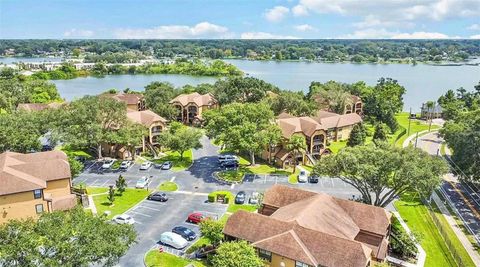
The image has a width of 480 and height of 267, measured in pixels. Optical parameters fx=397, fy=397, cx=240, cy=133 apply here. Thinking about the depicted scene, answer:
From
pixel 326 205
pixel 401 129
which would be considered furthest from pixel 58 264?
pixel 401 129

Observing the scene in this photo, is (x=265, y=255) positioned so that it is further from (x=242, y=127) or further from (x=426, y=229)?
(x=242, y=127)

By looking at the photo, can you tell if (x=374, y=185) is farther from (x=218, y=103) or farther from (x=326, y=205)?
(x=218, y=103)

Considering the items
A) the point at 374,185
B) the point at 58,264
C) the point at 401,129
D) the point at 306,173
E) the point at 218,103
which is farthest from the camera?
the point at 218,103

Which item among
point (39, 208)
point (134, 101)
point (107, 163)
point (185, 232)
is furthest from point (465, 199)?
point (134, 101)

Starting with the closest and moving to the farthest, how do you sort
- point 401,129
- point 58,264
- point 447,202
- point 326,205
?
point 58,264
point 326,205
point 447,202
point 401,129

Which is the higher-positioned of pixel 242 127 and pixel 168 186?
pixel 242 127

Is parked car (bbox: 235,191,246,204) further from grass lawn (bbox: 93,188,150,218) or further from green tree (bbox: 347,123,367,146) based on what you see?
green tree (bbox: 347,123,367,146)
